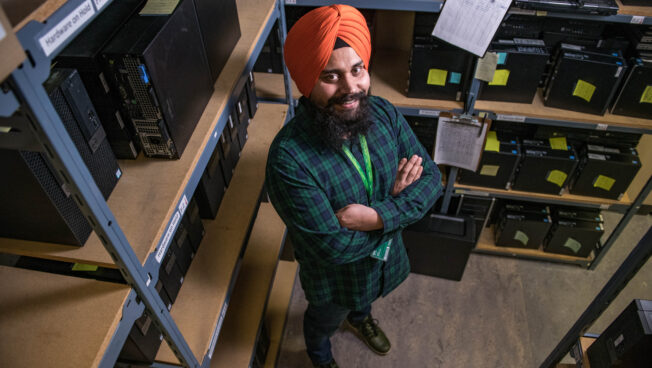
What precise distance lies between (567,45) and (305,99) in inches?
57.1

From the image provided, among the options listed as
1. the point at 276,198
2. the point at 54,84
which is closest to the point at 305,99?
the point at 276,198

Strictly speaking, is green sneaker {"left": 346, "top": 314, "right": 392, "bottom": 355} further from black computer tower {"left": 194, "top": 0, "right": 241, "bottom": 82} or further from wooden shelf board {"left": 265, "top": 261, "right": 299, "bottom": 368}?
black computer tower {"left": 194, "top": 0, "right": 241, "bottom": 82}

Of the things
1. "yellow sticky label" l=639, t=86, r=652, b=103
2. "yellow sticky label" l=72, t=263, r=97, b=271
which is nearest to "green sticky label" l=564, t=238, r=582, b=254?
"yellow sticky label" l=639, t=86, r=652, b=103

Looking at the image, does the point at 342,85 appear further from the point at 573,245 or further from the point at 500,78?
the point at 573,245

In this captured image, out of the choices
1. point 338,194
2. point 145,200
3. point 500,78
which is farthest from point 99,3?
point 500,78

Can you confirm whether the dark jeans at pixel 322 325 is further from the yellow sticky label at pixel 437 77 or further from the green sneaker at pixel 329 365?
the yellow sticky label at pixel 437 77

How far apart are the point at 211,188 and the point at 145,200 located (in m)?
0.54

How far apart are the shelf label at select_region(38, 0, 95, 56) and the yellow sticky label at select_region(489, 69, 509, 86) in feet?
6.03

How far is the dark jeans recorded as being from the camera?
1.98m

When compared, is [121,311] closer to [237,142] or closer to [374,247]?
[374,247]

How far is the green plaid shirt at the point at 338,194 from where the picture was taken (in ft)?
4.67

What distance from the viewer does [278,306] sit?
8.26 ft

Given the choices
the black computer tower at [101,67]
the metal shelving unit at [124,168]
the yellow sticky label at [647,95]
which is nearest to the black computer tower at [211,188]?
the metal shelving unit at [124,168]

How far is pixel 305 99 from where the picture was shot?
60.4 inches
